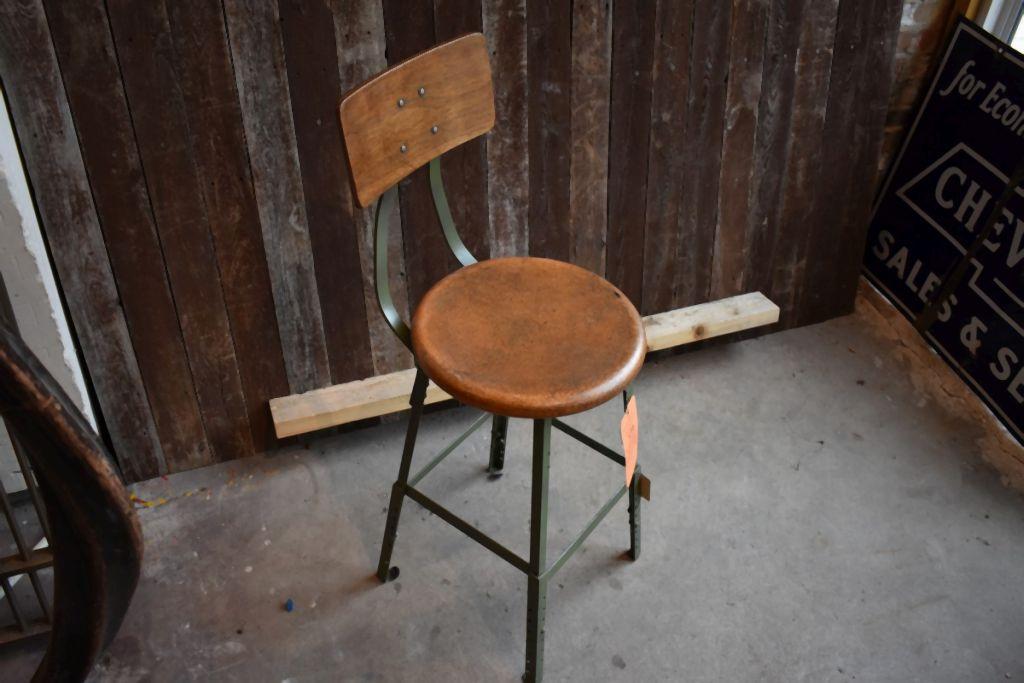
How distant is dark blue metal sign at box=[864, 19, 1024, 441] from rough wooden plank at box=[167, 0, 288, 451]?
1874 millimetres

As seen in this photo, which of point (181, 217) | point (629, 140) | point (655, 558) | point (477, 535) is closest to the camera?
point (477, 535)

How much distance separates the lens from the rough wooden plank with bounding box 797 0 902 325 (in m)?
2.40

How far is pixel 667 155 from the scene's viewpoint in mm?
2391

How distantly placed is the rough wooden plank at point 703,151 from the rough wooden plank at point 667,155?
0.5 inches

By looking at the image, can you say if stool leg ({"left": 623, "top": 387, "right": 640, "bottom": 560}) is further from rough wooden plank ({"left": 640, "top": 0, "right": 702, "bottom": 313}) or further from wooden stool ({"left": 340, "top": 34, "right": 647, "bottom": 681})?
rough wooden plank ({"left": 640, "top": 0, "right": 702, "bottom": 313})

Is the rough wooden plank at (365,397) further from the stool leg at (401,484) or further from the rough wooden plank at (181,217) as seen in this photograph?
the stool leg at (401,484)

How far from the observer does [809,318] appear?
285cm

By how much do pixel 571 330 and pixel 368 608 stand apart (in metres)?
0.83

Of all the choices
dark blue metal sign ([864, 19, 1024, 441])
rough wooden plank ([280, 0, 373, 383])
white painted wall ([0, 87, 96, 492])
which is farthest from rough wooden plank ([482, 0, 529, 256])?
dark blue metal sign ([864, 19, 1024, 441])

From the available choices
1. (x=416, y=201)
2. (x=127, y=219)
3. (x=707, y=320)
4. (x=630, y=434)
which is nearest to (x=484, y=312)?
(x=630, y=434)

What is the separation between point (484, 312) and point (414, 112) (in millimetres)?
373

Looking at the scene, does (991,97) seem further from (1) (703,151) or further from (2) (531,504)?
(2) (531,504)

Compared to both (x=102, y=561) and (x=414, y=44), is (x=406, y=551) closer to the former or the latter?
(x=414, y=44)

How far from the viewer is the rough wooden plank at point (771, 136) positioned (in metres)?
2.32
